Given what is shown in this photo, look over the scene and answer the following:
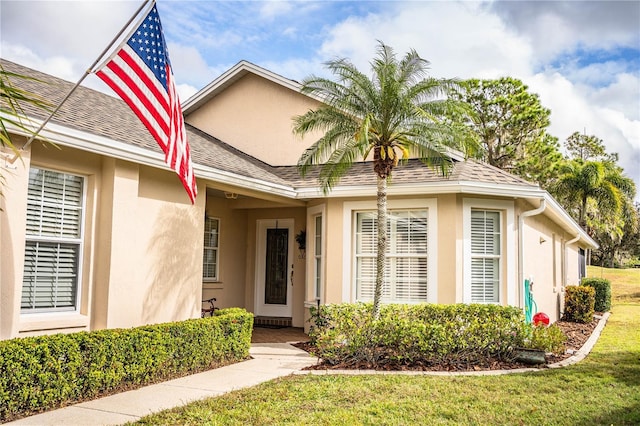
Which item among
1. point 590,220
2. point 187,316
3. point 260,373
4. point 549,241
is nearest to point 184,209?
point 187,316

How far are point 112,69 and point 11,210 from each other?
2311 millimetres

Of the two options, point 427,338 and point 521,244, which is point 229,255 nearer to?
point 427,338

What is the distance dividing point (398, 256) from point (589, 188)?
74.6ft

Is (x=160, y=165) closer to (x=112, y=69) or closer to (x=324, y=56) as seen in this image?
(x=112, y=69)

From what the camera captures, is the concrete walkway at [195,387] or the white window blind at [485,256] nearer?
the concrete walkway at [195,387]

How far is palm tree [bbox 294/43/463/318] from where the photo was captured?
971 centimetres

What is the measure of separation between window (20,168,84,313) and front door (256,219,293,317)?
22.6 ft

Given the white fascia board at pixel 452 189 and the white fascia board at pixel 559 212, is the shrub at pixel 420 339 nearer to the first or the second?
the white fascia board at pixel 452 189

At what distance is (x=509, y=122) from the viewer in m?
34.1

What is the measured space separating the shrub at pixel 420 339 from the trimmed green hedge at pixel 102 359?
180cm

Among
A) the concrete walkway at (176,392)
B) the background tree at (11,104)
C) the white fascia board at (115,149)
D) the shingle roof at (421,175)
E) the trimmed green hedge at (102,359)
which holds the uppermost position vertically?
the shingle roof at (421,175)

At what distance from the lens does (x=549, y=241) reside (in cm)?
1598

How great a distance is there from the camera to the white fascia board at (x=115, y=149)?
7.05 metres

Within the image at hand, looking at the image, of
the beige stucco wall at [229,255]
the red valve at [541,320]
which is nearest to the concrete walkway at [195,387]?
the red valve at [541,320]
